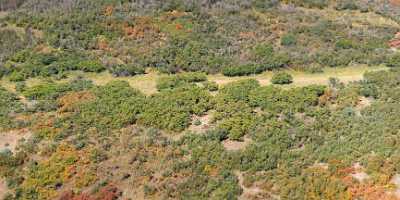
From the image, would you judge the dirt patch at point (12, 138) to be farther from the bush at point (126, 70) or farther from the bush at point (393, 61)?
the bush at point (393, 61)

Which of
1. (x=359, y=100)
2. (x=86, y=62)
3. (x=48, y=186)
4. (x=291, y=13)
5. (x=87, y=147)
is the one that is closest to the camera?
(x=48, y=186)

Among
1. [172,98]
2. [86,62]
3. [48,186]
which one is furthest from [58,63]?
[48,186]

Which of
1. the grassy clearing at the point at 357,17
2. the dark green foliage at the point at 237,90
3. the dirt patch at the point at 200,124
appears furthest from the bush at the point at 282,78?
the grassy clearing at the point at 357,17

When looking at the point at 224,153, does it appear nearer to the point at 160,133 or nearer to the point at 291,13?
the point at 160,133

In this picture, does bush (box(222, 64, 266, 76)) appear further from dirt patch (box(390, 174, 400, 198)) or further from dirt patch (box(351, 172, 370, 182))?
dirt patch (box(390, 174, 400, 198))

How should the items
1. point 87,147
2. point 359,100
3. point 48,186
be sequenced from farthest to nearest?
1. point 359,100
2. point 87,147
3. point 48,186

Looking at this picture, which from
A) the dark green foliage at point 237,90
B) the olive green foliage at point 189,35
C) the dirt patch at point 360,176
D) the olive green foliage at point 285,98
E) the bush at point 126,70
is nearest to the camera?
the dirt patch at point 360,176

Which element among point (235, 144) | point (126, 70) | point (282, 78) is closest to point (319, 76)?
point (282, 78)
